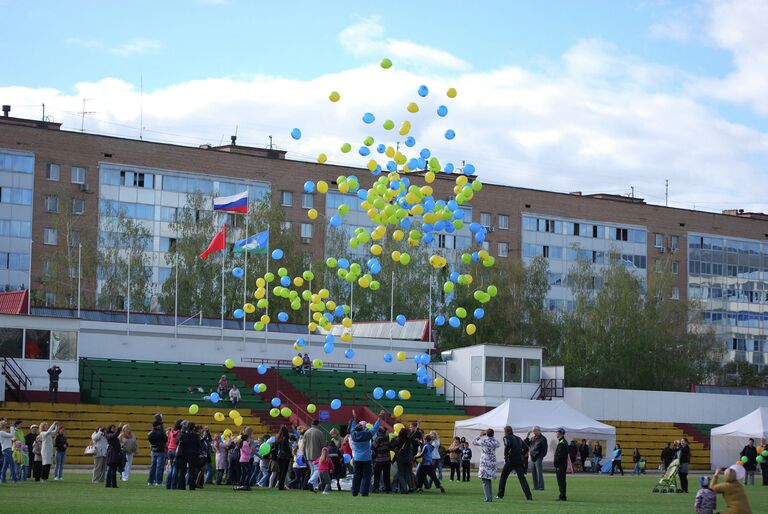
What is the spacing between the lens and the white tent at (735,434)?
43.1 meters

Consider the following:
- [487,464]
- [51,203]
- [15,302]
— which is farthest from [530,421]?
[51,203]

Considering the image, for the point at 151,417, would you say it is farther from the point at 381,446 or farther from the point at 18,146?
the point at 18,146

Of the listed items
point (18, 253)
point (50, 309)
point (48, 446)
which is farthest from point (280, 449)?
point (18, 253)

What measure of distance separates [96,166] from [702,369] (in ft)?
142

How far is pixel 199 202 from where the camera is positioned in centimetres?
7069

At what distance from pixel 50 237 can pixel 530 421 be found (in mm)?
46855

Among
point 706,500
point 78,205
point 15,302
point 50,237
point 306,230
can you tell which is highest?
point 78,205

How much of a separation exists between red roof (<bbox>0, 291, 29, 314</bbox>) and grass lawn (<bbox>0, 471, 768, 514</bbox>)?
836 inches

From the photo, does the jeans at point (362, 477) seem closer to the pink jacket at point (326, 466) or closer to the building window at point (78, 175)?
the pink jacket at point (326, 466)

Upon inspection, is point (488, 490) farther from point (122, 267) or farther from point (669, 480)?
point (122, 267)

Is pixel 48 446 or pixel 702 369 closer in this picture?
pixel 48 446

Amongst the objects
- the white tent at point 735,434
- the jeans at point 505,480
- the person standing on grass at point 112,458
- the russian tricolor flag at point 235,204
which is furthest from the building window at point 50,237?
the jeans at point 505,480

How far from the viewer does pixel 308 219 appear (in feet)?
287

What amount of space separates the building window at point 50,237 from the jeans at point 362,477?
56938 mm
